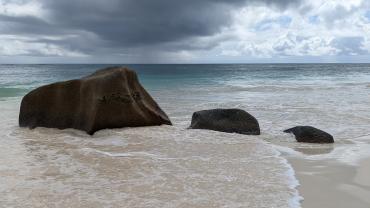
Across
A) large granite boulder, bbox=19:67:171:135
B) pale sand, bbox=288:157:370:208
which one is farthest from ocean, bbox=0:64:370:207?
large granite boulder, bbox=19:67:171:135

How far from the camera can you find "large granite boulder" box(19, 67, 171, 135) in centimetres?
1004

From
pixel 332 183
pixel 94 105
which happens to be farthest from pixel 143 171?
pixel 94 105

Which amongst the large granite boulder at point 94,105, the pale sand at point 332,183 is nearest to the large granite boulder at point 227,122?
the large granite boulder at point 94,105

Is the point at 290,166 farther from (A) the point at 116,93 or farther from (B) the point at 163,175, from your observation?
(A) the point at 116,93

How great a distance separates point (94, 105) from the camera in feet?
32.8

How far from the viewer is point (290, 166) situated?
6715 millimetres

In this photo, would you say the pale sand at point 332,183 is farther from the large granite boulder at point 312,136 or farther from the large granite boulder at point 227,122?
the large granite boulder at point 227,122

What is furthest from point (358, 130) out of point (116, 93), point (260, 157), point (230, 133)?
point (116, 93)

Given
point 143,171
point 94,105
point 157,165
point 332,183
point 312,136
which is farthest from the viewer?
point 94,105

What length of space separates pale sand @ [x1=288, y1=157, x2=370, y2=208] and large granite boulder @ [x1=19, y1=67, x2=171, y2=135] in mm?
4426

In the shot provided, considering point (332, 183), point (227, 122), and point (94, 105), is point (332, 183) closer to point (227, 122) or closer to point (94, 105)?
point (227, 122)

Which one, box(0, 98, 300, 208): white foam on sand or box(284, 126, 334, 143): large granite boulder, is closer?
box(0, 98, 300, 208): white foam on sand

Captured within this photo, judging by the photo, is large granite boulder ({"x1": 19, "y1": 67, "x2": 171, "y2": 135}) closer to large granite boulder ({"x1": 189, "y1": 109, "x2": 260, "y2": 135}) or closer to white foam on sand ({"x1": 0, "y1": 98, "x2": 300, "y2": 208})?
white foam on sand ({"x1": 0, "y1": 98, "x2": 300, "y2": 208})

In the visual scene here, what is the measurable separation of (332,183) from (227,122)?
14.7ft
